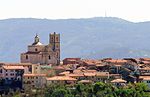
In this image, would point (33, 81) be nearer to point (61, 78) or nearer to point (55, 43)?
point (61, 78)

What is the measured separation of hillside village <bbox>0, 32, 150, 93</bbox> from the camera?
78250 mm

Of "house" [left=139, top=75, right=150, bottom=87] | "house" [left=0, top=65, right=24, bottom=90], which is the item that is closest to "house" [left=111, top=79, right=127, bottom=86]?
"house" [left=139, top=75, right=150, bottom=87]

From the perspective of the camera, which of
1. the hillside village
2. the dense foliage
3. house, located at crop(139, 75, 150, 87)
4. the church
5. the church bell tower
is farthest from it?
the church bell tower

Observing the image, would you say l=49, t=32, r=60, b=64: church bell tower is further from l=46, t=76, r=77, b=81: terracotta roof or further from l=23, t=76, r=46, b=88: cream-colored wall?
l=46, t=76, r=77, b=81: terracotta roof

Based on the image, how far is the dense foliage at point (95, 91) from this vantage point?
6638 centimetres

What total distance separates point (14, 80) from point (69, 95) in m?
15.7

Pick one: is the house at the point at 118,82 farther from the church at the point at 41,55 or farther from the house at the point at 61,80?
the church at the point at 41,55

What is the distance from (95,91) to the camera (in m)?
67.1

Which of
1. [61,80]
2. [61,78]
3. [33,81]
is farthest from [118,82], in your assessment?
[33,81]

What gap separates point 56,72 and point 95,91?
2005cm

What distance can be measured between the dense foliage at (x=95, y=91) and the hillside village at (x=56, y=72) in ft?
16.6

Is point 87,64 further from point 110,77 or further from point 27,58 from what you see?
point 110,77

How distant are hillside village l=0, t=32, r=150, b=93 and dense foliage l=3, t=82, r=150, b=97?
5.06 metres

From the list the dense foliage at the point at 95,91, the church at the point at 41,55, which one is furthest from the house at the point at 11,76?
the church at the point at 41,55
